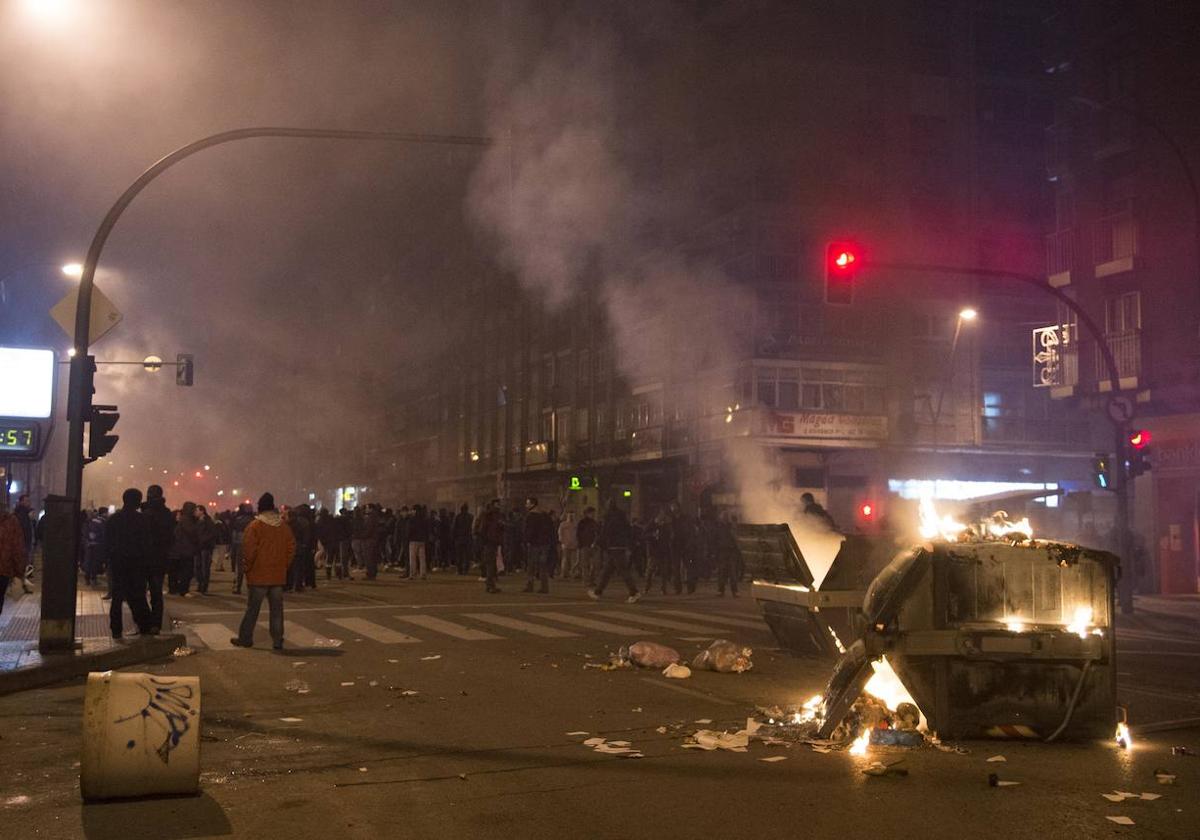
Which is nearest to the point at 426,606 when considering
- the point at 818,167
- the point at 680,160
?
the point at 680,160

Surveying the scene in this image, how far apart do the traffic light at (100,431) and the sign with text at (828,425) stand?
24319 mm

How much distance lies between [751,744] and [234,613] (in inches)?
432

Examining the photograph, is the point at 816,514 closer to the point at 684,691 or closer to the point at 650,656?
the point at 650,656

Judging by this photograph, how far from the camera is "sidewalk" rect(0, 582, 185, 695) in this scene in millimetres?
9297

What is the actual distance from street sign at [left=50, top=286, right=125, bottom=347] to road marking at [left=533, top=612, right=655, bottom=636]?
21.4 ft

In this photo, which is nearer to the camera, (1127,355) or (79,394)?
(79,394)

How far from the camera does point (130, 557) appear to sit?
11609mm

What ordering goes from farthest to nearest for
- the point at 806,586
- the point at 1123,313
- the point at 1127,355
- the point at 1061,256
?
the point at 1061,256, the point at 1123,313, the point at 1127,355, the point at 806,586

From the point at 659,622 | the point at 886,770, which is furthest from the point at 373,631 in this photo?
the point at 886,770

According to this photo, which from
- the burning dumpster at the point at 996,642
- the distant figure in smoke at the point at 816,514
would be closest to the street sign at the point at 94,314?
the distant figure in smoke at the point at 816,514

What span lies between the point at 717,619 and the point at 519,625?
2911 mm

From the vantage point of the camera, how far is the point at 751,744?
22.7 ft

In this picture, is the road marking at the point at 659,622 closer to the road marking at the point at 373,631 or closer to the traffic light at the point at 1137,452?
the road marking at the point at 373,631

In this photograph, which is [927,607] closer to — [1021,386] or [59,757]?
[59,757]
